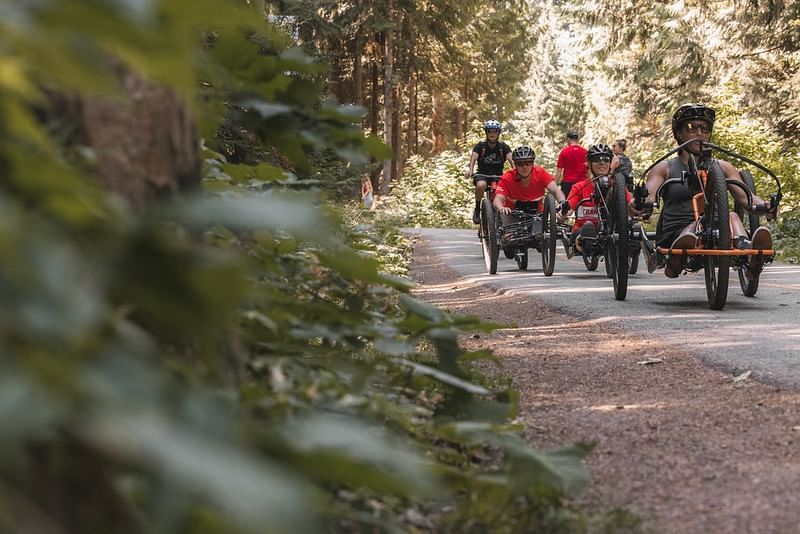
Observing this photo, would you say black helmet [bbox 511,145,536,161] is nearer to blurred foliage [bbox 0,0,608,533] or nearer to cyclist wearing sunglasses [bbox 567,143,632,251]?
cyclist wearing sunglasses [bbox 567,143,632,251]

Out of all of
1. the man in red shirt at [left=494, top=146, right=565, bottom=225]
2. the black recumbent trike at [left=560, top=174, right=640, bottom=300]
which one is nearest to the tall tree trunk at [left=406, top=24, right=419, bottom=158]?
the man in red shirt at [left=494, top=146, right=565, bottom=225]

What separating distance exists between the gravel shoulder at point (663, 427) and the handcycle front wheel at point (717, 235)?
1.39m

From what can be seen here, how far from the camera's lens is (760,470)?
358 centimetres

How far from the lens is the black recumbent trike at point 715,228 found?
856 centimetres

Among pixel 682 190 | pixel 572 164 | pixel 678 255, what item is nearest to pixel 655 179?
pixel 682 190

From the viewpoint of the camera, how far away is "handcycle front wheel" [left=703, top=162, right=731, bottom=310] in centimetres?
854

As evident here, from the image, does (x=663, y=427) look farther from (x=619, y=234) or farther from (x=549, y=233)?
(x=549, y=233)

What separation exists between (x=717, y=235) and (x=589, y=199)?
477 centimetres

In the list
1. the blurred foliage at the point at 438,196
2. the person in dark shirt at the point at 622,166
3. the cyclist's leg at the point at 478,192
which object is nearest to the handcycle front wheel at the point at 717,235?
the person in dark shirt at the point at 622,166

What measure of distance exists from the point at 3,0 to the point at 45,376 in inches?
17.4

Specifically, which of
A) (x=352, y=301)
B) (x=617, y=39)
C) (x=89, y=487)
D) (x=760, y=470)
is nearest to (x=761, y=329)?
(x=760, y=470)

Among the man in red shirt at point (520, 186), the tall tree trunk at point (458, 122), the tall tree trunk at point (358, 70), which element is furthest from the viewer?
the tall tree trunk at point (458, 122)

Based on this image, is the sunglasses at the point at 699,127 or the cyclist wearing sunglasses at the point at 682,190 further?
the sunglasses at the point at 699,127

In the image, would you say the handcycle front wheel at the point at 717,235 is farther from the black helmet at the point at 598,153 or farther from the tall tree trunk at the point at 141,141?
the tall tree trunk at the point at 141,141
